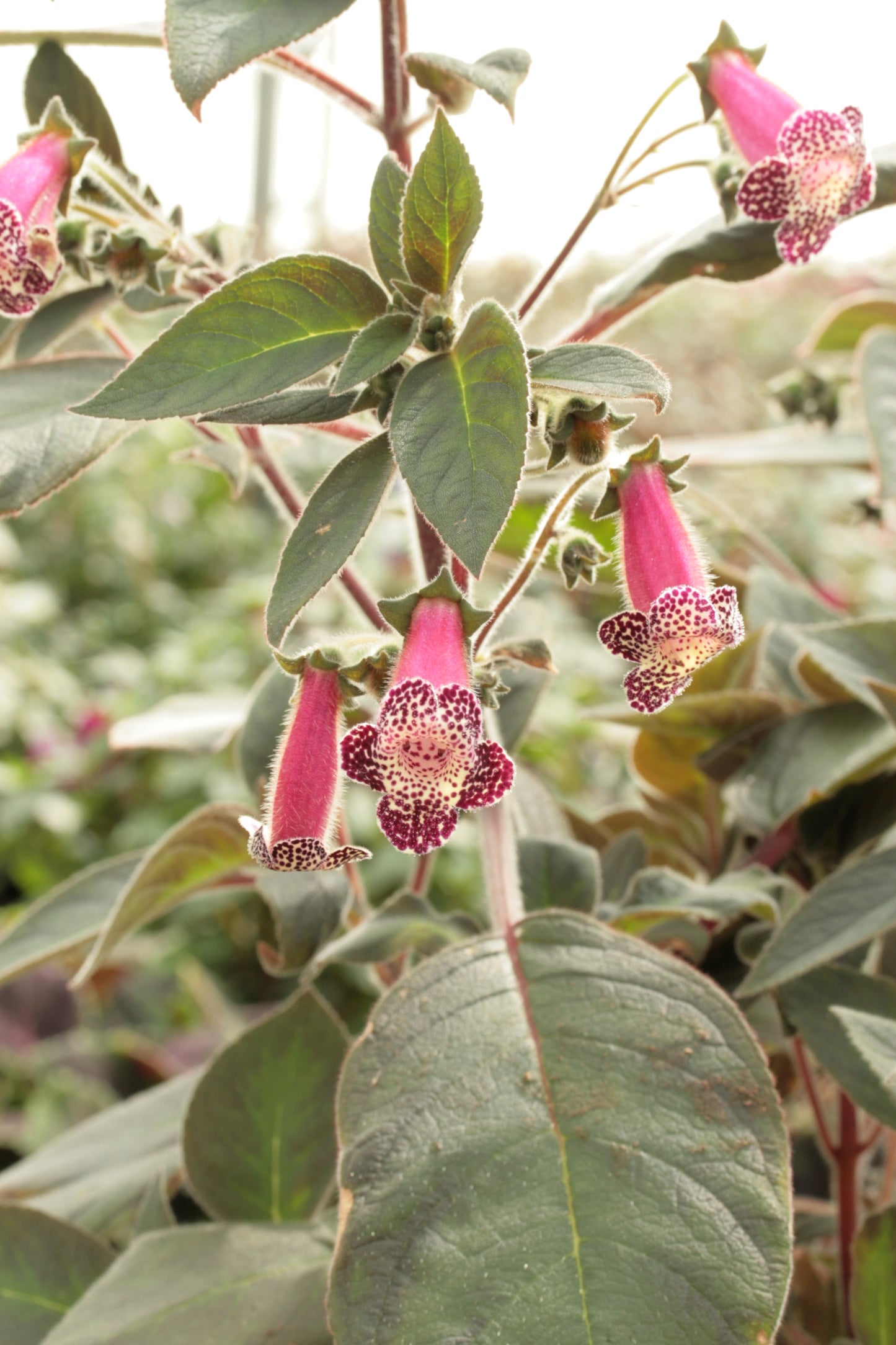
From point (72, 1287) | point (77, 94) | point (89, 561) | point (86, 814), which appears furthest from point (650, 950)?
point (89, 561)

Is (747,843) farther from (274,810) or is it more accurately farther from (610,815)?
(274,810)

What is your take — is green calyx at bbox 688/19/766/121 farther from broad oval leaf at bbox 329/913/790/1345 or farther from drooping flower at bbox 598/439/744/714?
broad oval leaf at bbox 329/913/790/1345

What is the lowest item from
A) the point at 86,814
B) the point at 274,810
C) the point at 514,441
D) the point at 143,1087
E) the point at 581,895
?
the point at 86,814

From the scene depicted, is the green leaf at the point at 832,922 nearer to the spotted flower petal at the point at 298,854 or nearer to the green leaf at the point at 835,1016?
the green leaf at the point at 835,1016

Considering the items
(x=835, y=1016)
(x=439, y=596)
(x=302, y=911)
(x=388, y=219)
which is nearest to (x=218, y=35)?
(x=388, y=219)

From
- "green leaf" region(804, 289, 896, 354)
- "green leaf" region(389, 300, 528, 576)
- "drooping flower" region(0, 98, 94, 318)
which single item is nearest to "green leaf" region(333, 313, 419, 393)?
"green leaf" region(389, 300, 528, 576)

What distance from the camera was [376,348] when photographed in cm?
35

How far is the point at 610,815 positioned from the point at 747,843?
0.13 metres

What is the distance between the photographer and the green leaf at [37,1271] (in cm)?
52

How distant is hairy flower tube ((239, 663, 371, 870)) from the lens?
0.37 meters

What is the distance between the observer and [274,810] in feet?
1.25

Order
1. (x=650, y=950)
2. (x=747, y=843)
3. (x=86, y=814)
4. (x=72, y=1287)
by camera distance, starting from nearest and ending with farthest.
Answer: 1. (x=650, y=950)
2. (x=72, y=1287)
3. (x=747, y=843)
4. (x=86, y=814)

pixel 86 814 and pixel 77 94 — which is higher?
pixel 77 94

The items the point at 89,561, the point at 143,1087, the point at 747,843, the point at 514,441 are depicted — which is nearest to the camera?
the point at 514,441
